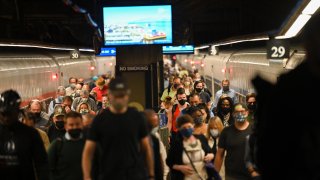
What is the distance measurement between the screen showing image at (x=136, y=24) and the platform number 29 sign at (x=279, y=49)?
3.99 m

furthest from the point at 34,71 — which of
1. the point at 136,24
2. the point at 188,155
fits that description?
the point at 188,155

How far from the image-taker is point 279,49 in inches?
551

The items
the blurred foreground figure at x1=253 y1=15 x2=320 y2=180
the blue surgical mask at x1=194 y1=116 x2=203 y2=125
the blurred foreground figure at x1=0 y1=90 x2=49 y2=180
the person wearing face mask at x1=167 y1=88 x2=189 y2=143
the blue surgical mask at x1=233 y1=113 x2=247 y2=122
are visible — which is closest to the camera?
the blurred foreground figure at x1=253 y1=15 x2=320 y2=180

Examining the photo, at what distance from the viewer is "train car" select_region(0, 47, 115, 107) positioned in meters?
20.4

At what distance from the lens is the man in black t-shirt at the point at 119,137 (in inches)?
200

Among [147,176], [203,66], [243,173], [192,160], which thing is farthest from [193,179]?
[203,66]

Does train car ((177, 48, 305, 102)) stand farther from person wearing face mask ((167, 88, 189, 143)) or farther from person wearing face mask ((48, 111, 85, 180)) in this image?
person wearing face mask ((48, 111, 85, 180))

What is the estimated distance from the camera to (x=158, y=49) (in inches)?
719

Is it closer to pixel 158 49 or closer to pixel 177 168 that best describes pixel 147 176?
pixel 177 168

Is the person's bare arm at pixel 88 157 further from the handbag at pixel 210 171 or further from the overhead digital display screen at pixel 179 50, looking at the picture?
the overhead digital display screen at pixel 179 50

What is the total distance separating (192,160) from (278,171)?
4.43 m

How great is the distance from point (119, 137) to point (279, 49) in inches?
375


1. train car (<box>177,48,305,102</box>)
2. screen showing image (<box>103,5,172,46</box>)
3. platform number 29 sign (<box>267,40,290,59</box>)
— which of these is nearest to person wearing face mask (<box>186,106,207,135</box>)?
train car (<box>177,48,305,102</box>)

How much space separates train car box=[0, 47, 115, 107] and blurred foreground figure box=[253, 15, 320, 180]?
17223 mm
